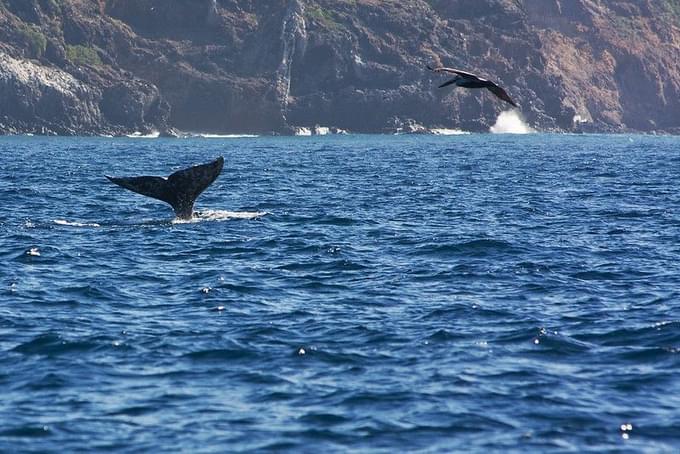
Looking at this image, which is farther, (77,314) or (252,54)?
(252,54)

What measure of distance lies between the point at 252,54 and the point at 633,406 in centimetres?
14855

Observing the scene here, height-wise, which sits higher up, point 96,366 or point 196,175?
point 196,175

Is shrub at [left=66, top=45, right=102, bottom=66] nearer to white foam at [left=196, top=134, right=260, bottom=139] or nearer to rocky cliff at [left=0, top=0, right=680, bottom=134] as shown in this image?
rocky cliff at [left=0, top=0, right=680, bottom=134]

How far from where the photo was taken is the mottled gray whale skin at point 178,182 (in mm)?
28359

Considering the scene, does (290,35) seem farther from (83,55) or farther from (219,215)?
(219,215)

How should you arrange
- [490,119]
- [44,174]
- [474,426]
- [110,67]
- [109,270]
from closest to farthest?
[474,426] < [109,270] < [44,174] < [110,67] < [490,119]

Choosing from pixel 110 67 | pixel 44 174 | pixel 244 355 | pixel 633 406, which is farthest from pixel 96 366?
pixel 110 67

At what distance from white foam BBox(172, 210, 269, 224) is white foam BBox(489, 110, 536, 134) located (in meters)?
134

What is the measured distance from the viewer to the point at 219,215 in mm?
35438

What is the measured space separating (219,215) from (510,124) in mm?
139019

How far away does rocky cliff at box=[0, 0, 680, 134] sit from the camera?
14488 centimetres

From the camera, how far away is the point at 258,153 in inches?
3666

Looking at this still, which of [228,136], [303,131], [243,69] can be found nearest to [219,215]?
[228,136]

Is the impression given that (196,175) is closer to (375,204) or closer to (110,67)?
(375,204)
